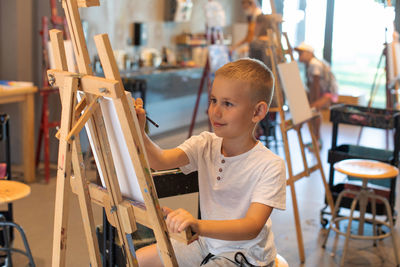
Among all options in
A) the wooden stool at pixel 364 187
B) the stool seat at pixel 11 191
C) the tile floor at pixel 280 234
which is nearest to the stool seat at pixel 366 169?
the wooden stool at pixel 364 187

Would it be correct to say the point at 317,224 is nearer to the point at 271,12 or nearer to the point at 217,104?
the point at 271,12

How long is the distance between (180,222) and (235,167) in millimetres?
392

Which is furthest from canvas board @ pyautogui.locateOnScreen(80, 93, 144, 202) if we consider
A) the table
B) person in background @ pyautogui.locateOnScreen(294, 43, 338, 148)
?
person in background @ pyautogui.locateOnScreen(294, 43, 338, 148)

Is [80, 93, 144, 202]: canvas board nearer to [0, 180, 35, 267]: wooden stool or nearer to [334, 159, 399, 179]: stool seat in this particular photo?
[0, 180, 35, 267]: wooden stool

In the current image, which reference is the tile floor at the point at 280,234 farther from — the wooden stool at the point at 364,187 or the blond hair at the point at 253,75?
the blond hair at the point at 253,75

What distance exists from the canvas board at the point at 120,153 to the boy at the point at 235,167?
0.36ft

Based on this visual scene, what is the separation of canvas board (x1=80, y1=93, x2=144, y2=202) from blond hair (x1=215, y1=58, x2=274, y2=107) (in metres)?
0.33

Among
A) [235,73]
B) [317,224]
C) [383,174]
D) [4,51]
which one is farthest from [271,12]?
[4,51]

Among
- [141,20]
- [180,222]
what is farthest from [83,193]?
[141,20]

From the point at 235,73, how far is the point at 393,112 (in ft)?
7.81

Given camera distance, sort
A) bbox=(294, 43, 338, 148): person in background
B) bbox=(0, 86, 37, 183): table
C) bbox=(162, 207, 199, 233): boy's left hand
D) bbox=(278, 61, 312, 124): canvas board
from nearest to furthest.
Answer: bbox=(162, 207, 199, 233): boy's left hand < bbox=(278, 61, 312, 124): canvas board < bbox=(0, 86, 37, 183): table < bbox=(294, 43, 338, 148): person in background

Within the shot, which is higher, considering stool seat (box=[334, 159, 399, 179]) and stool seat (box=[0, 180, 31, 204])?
stool seat (box=[0, 180, 31, 204])

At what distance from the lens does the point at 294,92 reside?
303cm

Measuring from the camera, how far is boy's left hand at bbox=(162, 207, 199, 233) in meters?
1.20
